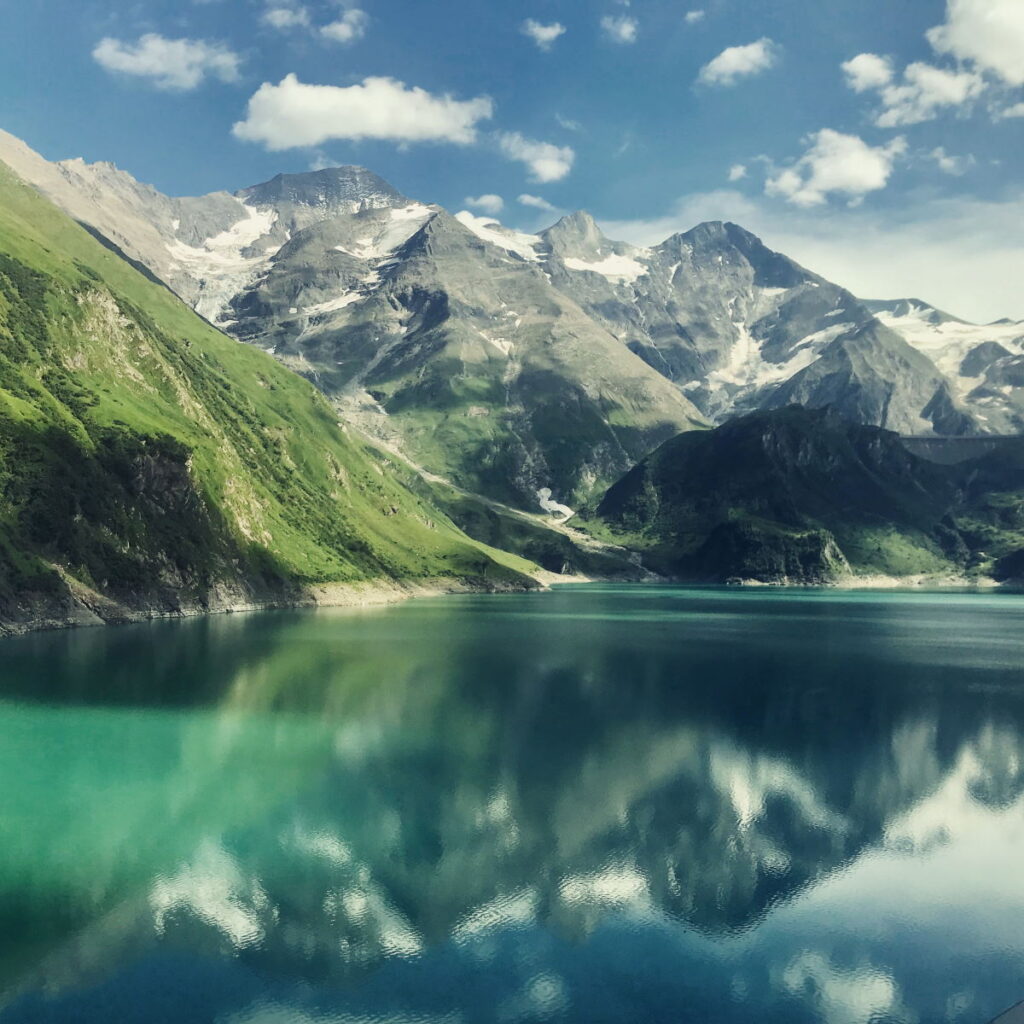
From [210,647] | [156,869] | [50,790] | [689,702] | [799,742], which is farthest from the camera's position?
[210,647]

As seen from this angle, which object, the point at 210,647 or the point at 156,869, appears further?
the point at 210,647

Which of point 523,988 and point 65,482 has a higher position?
point 65,482

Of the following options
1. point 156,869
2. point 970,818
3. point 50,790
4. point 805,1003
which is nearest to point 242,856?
point 156,869

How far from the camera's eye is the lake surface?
120 feet

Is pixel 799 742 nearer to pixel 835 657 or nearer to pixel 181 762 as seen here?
pixel 181 762

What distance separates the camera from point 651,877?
48.6 metres

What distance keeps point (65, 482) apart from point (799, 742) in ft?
490

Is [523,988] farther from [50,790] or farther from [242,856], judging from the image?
[50,790]

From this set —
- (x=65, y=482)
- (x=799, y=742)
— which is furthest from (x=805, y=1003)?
(x=65, y=482)

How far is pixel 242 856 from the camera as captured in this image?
164 feet

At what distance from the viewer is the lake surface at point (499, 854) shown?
3656cm

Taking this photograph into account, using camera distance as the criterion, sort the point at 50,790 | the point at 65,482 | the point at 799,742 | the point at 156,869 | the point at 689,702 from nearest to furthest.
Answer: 1. the point at 156,869
2. the point at 50,790
3. the point at 799,742
4. the point at 689,702
5. the point at 65,482

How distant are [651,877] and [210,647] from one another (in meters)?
108

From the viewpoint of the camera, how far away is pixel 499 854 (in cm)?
5084
